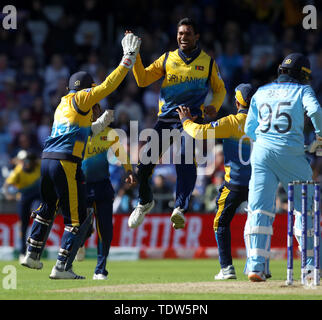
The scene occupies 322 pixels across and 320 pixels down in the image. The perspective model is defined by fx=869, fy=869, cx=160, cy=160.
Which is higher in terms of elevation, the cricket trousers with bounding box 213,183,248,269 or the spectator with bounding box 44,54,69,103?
the spectator with bounding box 44,54,69,103

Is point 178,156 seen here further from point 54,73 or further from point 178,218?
point 54,73

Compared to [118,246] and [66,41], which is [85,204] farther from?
[66,41]

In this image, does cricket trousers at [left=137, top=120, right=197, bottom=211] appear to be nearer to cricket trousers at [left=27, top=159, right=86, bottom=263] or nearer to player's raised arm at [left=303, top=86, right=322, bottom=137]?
cricket trousers at [left=27, top=159, right=86, bottom=263]

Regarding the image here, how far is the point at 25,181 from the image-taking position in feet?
65.3

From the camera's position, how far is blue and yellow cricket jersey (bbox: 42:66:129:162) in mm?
12305

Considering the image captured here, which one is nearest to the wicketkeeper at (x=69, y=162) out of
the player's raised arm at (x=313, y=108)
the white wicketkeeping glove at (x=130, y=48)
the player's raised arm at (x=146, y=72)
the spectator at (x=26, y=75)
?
the white wicketkeeping glove at (x=130, y=48)

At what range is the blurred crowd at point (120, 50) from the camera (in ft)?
77.3

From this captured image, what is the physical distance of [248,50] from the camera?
25.6 meters

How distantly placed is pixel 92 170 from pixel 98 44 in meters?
12.9

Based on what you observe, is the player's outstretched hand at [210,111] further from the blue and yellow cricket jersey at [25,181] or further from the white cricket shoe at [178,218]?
the blue and yellow cricket jersey at [25,181]

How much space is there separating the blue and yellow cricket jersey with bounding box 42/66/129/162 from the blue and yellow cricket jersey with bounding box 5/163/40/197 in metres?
7.43

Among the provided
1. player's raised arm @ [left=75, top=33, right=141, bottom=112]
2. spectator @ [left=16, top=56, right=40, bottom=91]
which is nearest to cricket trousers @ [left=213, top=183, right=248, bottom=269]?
player's raised arm @ [left=75, top=33, right=141, bottom=112]

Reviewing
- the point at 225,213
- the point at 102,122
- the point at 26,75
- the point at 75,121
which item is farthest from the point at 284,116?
the point at 26,75
